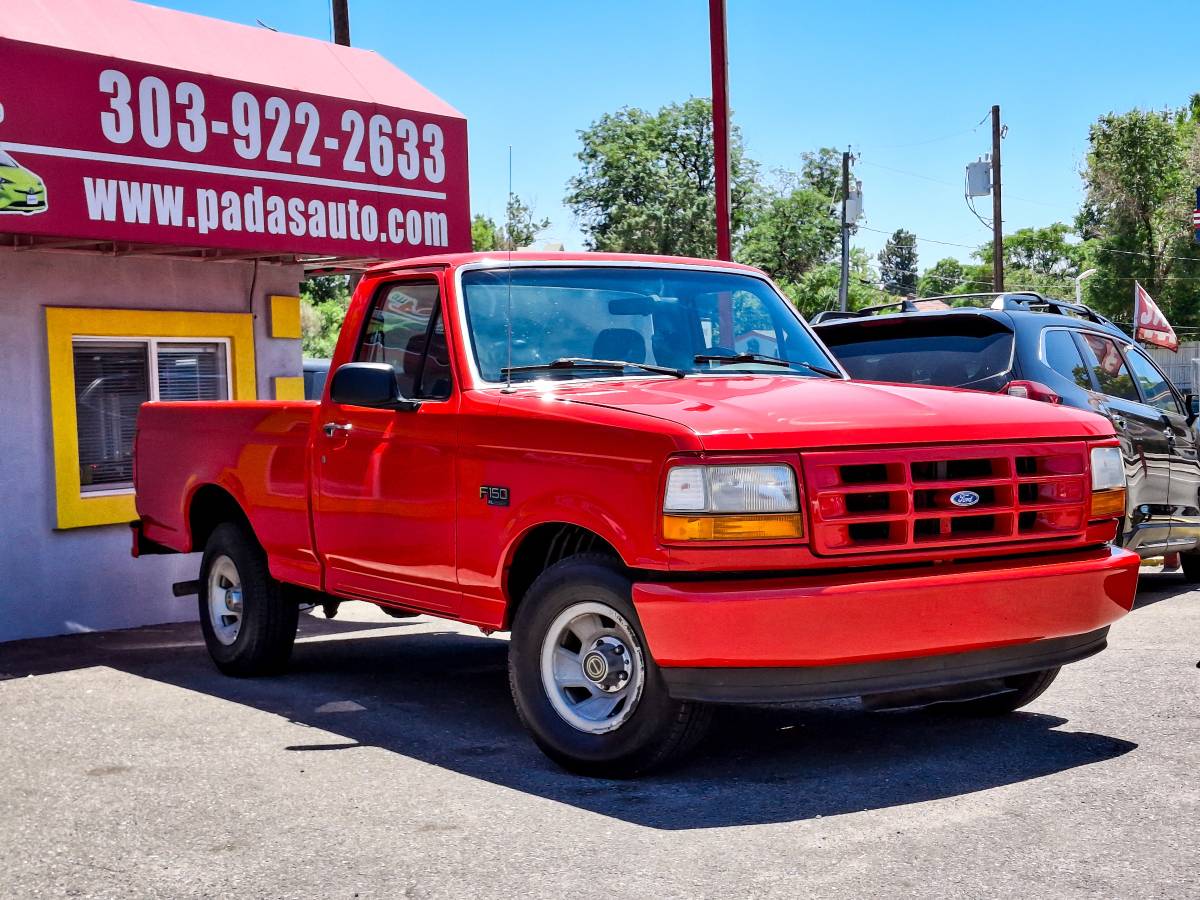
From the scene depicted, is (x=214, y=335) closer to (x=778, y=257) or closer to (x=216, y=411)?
(x=216, y=411)

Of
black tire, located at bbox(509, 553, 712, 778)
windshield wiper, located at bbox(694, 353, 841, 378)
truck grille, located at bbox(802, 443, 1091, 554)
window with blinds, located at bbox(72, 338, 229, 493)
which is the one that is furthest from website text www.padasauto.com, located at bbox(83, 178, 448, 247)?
truck grille, located at bbox(802, 443, 1091, 554)

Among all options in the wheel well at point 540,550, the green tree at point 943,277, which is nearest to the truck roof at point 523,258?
the wheel well at point 540,550

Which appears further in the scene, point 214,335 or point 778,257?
point 778,257

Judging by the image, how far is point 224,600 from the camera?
823 cm

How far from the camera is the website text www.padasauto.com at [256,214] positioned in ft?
30.2

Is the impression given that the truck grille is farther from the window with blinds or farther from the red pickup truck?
the window with blinds

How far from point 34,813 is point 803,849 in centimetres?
272

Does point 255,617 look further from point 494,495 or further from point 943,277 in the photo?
Answer: point 943,277

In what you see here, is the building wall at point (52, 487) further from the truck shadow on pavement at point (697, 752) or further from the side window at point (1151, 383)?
the side window at point (1151, 383)

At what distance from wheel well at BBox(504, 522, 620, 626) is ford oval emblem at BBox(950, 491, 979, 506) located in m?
1.32

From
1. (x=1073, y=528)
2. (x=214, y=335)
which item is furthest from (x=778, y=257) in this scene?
(x=1073, y=528)

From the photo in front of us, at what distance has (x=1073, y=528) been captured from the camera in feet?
18.2

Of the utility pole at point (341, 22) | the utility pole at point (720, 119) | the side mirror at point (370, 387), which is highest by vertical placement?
the utility pole at point (341, 22)

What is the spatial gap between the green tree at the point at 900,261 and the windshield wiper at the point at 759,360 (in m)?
164
